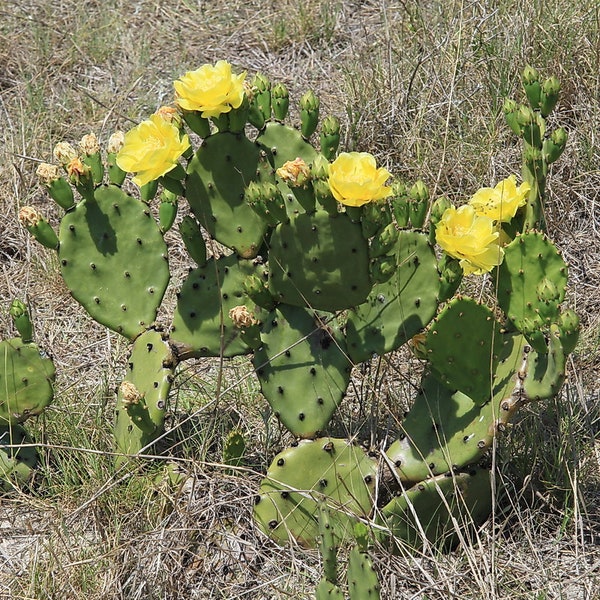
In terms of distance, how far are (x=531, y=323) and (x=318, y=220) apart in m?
0.49

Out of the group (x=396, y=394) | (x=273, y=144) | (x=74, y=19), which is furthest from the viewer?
(x=74, y=19)

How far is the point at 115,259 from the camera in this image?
2605 mm

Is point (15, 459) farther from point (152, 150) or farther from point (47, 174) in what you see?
point (152, 150)

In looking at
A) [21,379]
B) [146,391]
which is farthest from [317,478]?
[21,379]

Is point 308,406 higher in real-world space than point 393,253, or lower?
lower

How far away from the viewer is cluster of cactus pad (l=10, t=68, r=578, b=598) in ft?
7.22

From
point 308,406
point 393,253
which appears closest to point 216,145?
point 393,253

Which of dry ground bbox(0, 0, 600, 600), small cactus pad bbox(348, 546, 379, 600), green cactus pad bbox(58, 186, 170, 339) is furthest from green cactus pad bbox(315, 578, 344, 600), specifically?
green cactus pad bbox(58, 186, 170, 339)

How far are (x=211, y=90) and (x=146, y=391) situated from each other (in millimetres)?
768

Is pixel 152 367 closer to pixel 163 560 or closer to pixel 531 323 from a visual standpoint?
pixel 163 560

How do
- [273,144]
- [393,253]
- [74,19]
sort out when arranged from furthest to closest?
[74,19] → [273,144] → [393,253]

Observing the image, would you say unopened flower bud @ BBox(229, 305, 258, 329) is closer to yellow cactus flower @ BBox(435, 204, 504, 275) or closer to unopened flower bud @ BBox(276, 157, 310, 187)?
unopened flower bud @ BBox(276, 157, 310, 187)

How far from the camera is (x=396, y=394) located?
8.96ft

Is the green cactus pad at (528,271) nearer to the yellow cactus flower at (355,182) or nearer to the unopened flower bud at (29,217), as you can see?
the yellow cactus flower at (355,182)
